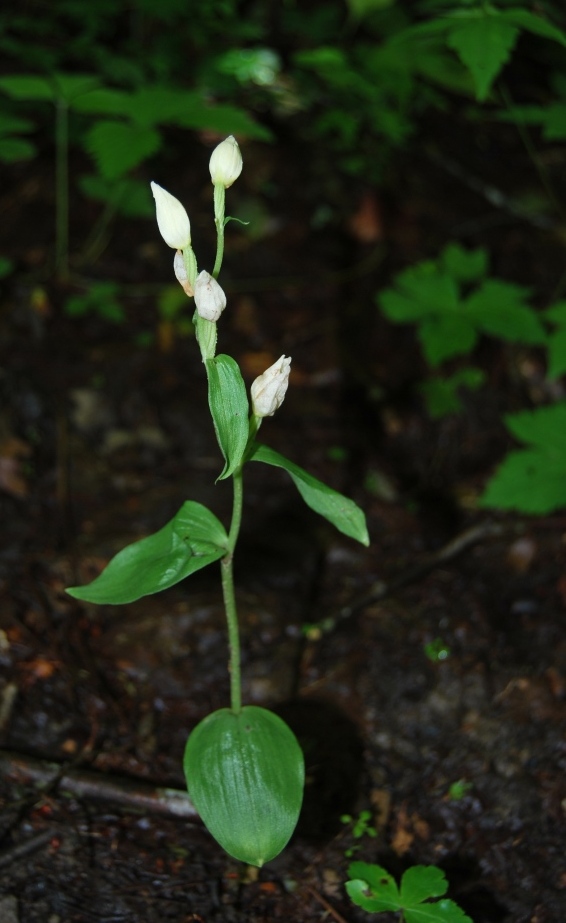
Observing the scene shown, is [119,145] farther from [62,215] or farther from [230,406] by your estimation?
[230,406]

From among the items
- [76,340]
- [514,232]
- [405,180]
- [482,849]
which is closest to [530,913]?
[482,849]

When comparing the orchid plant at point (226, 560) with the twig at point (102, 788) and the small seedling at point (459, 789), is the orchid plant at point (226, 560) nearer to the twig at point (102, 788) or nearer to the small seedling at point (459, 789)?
the twig at point (102, 788)

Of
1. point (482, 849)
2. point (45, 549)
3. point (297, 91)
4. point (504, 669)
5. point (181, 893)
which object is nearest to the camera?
point (181, 893)

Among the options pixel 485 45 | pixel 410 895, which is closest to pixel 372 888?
pixel 410 895

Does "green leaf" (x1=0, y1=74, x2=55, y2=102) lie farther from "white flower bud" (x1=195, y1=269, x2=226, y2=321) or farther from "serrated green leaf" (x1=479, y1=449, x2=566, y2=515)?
"serrated green leaf" (x1=479, y1=449, x2=566, y2=515)

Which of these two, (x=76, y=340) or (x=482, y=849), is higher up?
(x=482, y=849)

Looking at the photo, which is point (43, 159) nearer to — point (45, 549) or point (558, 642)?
point (45, 549)
